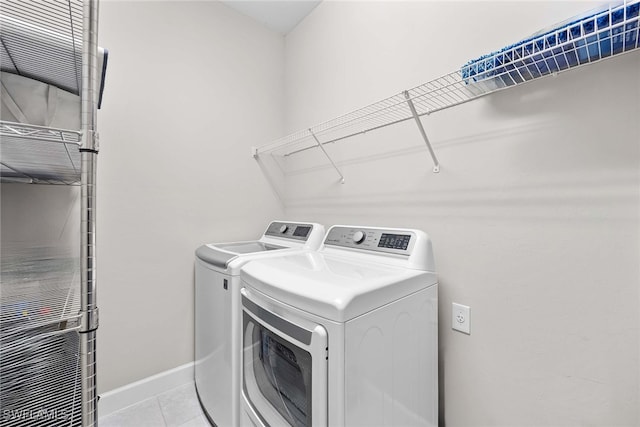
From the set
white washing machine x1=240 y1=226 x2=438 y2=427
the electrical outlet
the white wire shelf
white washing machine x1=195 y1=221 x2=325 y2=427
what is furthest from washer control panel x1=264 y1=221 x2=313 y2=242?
the white wire shelf

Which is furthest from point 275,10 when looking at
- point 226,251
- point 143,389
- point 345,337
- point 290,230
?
point 143,389

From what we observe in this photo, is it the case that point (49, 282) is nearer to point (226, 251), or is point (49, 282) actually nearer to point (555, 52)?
point (226, 251)

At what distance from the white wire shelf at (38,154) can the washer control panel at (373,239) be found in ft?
3.80

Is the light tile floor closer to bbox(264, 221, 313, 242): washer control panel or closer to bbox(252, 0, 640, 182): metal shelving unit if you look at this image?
bbox(264, 221, 313, 242): washer control panel

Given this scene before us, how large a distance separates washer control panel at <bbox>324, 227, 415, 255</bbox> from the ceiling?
70.1 inches

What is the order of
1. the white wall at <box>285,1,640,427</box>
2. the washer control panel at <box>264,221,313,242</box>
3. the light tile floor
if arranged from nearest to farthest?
1. the white wall at <box>285,1,640,427</box>
2. the light tile floor
3. the washer control panel at <box>264,221,313,242</box>

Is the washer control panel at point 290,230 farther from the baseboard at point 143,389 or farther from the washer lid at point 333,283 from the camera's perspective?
the baseboard at point 143,389

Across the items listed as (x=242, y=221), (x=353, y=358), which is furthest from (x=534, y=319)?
(x=242, y=221)

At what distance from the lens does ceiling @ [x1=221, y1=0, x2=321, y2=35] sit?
83.7 inches

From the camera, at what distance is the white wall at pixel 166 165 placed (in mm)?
1680

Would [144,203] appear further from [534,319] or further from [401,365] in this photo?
[534,319]

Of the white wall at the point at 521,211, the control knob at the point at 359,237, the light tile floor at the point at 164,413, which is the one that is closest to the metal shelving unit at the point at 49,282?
the light tile floor at the point at 164,413

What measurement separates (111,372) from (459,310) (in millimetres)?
1993

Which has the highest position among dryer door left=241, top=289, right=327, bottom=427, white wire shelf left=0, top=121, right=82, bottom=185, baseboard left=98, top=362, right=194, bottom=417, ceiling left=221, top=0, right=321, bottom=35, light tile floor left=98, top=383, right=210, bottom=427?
ceiling left=221, top=0, right=321, bottom=35
